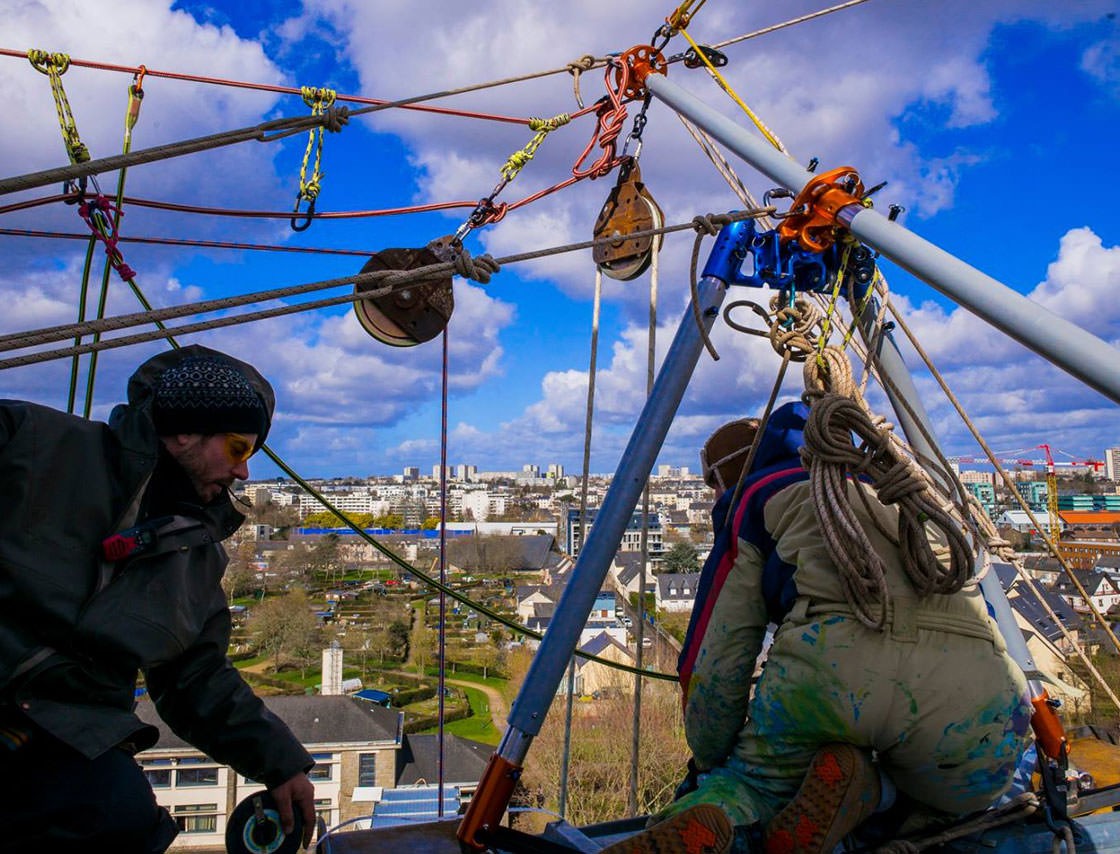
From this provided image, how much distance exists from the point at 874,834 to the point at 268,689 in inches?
1413

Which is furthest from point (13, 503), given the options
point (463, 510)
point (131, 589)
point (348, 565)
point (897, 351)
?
point (463, 510)

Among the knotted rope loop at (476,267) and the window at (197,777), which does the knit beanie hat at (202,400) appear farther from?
the window at (197,777)

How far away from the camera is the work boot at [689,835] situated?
1752mm

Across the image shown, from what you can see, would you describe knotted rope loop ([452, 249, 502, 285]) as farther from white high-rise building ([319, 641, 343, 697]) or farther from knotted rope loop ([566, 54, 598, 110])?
white high-rise building ([319, 641, 343, 697])

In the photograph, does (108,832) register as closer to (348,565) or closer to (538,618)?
(538,618)

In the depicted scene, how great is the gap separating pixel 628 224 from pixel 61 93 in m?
1.88

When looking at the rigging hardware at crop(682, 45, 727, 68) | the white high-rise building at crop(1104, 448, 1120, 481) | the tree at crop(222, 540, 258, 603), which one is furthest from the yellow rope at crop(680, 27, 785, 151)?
the white high-rise building at crop(1104, 448, 1120, 481)

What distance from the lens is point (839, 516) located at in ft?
5.99

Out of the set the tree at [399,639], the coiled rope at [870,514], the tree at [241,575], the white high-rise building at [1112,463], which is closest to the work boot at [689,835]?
the coiled rope at [870,514]

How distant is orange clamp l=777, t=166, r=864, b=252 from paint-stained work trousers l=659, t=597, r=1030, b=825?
0.93 metres

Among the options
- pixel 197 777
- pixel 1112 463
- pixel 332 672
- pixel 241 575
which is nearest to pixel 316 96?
pixel 197 777

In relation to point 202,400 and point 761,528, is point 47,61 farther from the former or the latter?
point 761,528

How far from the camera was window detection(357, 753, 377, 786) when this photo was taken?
23.7 m

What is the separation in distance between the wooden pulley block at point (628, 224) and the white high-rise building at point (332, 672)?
31852 mm
